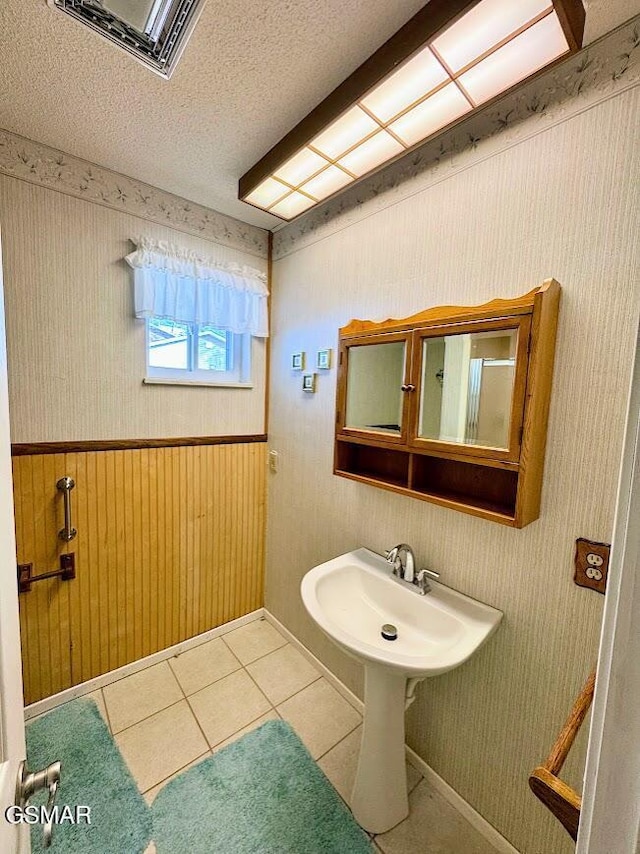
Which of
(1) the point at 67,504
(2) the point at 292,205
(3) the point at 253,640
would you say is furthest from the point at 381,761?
(2) the point at 292,205

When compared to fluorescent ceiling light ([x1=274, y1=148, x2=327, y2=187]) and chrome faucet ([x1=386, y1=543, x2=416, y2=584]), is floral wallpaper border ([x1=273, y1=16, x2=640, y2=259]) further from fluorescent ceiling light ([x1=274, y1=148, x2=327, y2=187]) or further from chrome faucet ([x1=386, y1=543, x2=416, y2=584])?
chrome faucet ([x1=386, y1=543, x2=416, y2=584])

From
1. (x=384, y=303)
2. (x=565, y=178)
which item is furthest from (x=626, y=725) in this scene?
(x=384, y=303)

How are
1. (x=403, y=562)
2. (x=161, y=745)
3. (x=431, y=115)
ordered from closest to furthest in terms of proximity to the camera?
(x=431, y=115)
(x=403, y=562)
(x=161, y=745)

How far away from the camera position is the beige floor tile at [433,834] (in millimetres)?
1198

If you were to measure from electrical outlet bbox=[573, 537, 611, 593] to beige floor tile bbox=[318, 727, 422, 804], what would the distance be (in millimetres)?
1126

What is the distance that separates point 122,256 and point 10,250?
431mm

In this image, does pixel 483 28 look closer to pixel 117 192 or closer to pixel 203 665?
pixel 117 192

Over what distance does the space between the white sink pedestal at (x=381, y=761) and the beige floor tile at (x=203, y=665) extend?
95 centimetres

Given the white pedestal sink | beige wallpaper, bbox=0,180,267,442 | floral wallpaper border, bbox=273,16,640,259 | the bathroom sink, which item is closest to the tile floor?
the white pedestal sink

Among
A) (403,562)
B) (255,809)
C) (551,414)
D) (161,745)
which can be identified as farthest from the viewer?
(161,745)

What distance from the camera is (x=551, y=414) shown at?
3.48 ft

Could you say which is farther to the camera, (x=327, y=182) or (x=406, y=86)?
(x=327, y=182)

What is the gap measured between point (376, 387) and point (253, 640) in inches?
70.5

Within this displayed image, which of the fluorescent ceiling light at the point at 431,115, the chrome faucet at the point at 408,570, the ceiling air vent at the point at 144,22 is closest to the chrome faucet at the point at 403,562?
the chrome faucet at the point at 408,570
